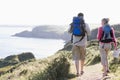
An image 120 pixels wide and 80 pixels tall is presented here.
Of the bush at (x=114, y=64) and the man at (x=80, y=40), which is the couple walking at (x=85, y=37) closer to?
the man at (x=80, y=40)

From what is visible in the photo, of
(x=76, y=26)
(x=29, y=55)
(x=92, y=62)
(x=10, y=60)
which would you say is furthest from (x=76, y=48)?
(x=29, y=55)

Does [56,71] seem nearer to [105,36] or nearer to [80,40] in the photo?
[80,40]

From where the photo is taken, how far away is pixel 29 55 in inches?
4653

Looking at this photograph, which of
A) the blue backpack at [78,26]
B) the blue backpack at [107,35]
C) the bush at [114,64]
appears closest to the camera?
the blue backpack at [107,35]

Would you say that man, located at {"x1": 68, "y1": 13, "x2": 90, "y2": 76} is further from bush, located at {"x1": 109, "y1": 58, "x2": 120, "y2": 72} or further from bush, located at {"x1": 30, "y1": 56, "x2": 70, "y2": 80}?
bush, located at {"x1": 109, "y1": 58, "x2": 120, "y2": 72}

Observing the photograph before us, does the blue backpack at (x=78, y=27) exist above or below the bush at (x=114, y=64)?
above

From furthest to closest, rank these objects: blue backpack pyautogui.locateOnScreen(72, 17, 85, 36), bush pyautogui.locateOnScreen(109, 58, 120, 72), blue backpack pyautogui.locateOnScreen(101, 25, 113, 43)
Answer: bush pyautogui.locateOnScreen(109, 58, 120, 72), blue backpack pyautogui.locateOnScreen(72, 17, 85, 36), blue backpack pyautogui.locateOnScreen(101, 25, 113, 43)

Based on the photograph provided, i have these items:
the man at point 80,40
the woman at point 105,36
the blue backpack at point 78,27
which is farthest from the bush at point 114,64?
the blue backpack at point 78,27

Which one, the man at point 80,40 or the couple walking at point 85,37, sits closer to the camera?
the couple walking at point 85,37

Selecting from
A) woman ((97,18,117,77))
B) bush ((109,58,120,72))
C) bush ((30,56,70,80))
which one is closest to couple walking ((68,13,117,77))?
woman ((97,18,117,77))

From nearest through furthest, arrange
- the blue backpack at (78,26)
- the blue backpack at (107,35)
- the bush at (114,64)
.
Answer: the blue backpack at (107,35), the blue backpack at (78,26), the bush at (114,64)

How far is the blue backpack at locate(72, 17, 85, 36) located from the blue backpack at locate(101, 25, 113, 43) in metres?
0.94

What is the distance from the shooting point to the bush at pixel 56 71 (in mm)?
14635

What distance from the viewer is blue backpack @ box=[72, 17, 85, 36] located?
14.6 meters
